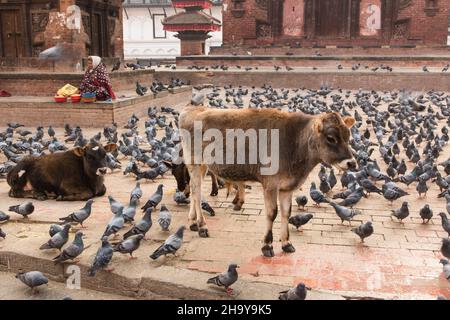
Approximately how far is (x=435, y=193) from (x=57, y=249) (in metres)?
5.38

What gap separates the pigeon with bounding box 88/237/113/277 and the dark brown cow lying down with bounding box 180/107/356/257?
1197 millimetres

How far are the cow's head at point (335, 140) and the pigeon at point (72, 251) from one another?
2.53 meters

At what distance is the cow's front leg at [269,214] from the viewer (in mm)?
4828

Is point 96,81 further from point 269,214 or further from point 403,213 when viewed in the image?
point 403,213

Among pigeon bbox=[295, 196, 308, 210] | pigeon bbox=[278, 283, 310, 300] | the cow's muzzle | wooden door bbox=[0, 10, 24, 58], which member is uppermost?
wooden door bbox=[0, 10, 24, 58]

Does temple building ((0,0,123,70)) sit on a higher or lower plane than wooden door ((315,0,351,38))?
lower

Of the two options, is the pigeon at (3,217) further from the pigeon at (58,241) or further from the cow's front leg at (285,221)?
the cow's front leg at (285,221)

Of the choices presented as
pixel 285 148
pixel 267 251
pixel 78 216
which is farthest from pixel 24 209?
pixel 285 148

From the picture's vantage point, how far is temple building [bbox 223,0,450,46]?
28.5 metres

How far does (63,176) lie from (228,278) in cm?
368

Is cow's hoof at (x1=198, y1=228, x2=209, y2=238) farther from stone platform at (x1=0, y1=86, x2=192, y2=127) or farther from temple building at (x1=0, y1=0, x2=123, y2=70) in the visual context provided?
temple building at (x1=0, y1=0, x2=123, y2=70)

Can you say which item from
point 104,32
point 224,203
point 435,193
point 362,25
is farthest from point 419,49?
point 224,203

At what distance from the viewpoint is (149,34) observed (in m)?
45.3

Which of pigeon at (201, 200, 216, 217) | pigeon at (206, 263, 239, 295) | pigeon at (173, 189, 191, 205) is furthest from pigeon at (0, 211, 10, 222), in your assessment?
pigeon at (206, 263, 239, 295)
